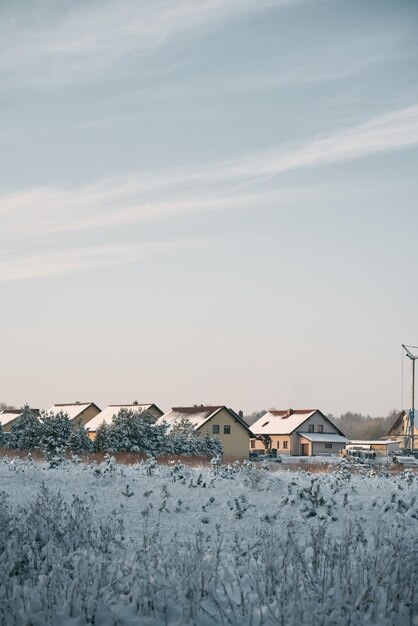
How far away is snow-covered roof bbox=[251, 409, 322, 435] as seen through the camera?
79.0 m

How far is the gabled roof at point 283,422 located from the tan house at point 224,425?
11430 millimetres

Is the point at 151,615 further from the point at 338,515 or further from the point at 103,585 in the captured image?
the point at 338,515

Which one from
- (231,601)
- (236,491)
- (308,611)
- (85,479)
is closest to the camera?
(308,611)

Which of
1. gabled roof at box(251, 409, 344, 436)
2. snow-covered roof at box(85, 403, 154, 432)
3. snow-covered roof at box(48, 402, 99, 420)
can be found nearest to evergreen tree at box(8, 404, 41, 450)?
snow-covered roof at box(85, 403, 154, 432)

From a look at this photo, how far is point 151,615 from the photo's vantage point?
26.1 feet

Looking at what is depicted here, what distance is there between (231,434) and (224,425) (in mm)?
1131

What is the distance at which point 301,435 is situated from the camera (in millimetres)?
77938

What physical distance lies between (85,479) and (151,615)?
8539mm

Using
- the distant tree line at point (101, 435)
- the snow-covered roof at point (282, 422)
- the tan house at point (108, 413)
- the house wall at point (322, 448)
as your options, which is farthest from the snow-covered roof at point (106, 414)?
the distant tree line at point (101, 435)

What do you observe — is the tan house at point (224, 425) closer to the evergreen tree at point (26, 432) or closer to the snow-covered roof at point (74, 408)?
the snow-covered roof at point (74, 408)

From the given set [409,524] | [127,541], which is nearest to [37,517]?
[127,541]

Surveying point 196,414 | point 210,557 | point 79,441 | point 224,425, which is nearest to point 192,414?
point 196,414

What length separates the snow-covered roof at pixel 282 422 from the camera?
79.0m

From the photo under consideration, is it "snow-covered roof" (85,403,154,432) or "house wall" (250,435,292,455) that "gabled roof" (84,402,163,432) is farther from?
"house wall" (250,435,292,455)
